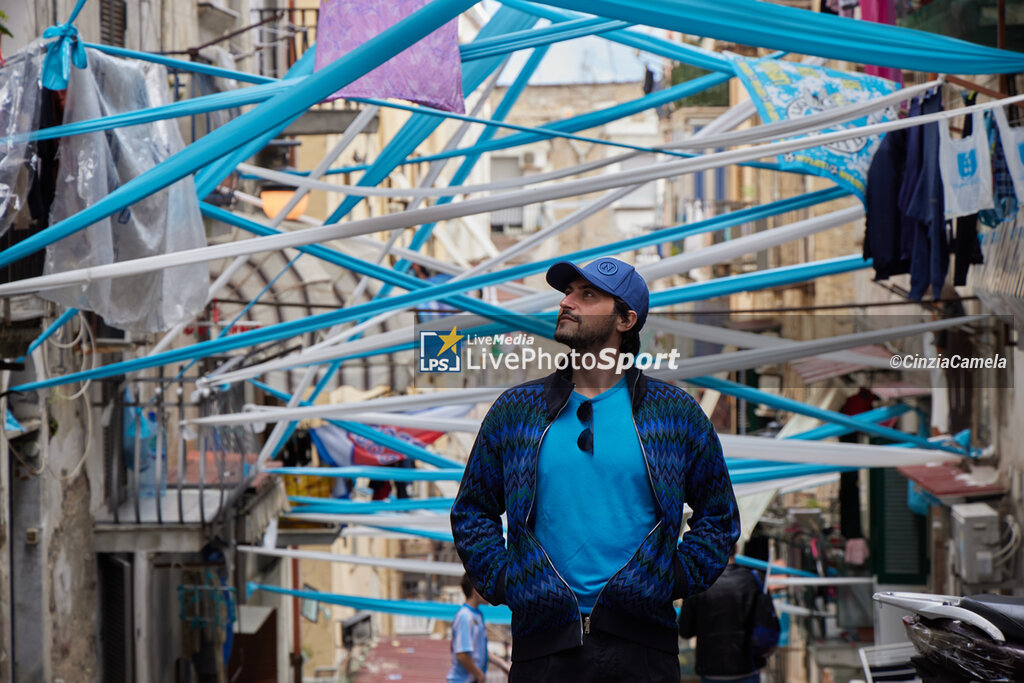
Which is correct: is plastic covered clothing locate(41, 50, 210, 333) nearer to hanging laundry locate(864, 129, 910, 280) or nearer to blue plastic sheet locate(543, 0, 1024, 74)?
blue plastic sheet locate(543, 0, 1024, 74)

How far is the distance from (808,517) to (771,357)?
34.5 ft

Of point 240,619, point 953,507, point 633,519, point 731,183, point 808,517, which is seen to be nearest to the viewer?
point 633,519

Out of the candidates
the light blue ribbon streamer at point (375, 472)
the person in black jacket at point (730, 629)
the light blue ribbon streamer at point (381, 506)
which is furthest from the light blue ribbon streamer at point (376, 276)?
the light blue ribbon streamer at point (381, 506)

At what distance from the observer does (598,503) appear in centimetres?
297

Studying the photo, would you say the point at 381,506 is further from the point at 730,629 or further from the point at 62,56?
the point at 62,56

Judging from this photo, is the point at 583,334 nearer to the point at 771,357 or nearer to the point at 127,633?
the point at 771,357

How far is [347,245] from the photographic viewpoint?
15.9 m

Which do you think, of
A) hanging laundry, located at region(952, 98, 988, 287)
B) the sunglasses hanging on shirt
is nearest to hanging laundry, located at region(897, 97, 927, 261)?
hanging laundry, located at region(952, 98, 988, 287)

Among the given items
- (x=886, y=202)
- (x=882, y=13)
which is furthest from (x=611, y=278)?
(x=882, y=13)

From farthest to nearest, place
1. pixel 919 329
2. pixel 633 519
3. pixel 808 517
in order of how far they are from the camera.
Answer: pixel 808 517 → pixel 919 329 → pixel 633 519

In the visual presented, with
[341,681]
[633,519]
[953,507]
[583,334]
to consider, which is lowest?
[341,681]

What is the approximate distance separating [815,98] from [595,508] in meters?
4.10

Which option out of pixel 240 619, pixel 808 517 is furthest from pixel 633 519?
pixel 808 517

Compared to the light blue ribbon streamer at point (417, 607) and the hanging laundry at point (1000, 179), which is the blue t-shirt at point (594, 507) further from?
the light blue ribbon streamer at point (417, 607)
